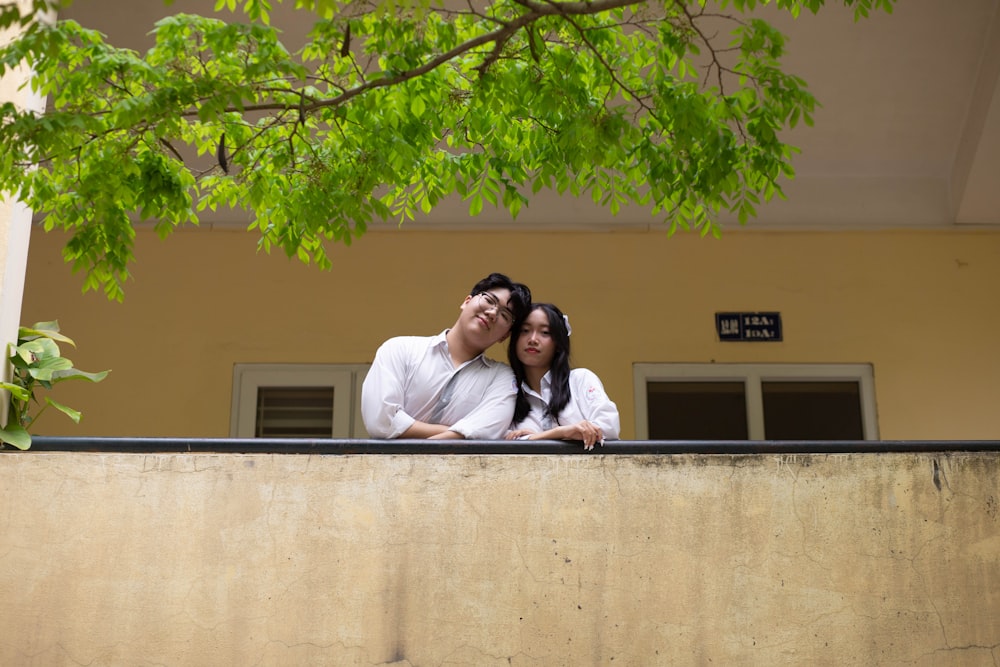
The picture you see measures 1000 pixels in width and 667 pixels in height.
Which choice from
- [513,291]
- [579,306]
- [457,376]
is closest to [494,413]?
[457,376]

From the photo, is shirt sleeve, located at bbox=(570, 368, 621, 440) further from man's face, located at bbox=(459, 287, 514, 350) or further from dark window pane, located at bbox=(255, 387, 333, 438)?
dark window pane, located at bbox=(255, 387, 333, 438)

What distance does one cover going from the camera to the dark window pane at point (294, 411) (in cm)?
738

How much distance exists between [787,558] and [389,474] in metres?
1.38

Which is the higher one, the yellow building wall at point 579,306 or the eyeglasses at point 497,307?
the yellow building wall at point 579,306

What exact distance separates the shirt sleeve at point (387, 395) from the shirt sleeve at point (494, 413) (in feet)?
0.67

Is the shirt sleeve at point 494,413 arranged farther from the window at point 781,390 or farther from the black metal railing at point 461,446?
the window at point 781,390

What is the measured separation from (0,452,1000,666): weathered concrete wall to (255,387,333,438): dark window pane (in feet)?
10.6

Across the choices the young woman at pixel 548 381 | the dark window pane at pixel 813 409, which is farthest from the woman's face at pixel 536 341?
the dark window pane at pixel 813 409

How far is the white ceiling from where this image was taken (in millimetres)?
7074

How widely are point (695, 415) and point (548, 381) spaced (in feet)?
14.4

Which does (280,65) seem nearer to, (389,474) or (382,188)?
(389,474)

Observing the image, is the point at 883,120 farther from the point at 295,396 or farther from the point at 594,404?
the point at 295,396

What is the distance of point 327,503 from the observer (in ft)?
13.5

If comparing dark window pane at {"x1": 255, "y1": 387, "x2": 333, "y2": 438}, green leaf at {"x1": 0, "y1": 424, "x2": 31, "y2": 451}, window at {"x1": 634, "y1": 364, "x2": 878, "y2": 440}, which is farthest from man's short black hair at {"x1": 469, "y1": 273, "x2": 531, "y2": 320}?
dark window pane at {"x1": 255, "y1": 387, "x2": 333, "y2": 438}
